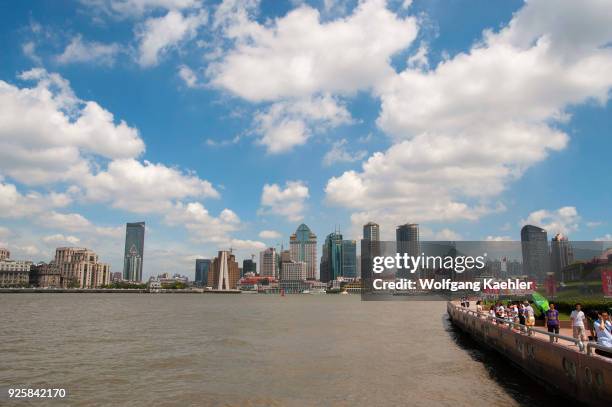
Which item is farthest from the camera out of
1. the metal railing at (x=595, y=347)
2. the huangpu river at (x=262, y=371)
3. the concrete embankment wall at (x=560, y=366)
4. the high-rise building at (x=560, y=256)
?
the high-rise building at (x=560, y=256)

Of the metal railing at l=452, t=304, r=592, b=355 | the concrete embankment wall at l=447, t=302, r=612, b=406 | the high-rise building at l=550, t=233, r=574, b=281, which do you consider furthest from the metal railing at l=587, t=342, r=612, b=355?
the high-rise building at l=550, t=233, r=574, b=281

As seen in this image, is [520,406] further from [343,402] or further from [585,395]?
[343,402]

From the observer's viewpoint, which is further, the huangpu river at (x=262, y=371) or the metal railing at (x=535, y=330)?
the huangpu river at (x=262, y=371)

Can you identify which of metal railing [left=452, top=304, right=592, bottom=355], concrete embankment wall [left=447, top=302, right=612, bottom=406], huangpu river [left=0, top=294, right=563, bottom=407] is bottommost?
huangpu river [left=0, top=294, right=563, bottom=407]

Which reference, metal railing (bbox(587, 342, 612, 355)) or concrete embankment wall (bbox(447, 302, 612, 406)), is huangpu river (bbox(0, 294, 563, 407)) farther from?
metal railing (bbox(587, 342, 612, 355))

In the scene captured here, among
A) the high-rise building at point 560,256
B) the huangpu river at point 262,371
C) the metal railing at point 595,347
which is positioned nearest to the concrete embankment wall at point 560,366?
the metal railing at point 595,347

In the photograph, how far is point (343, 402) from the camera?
1952 centimetres

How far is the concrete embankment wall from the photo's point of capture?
14.4m

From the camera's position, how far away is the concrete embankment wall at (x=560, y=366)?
14422mm

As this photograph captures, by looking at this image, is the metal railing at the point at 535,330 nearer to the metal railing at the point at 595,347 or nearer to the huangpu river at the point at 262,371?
the metal railing at the point at 595,347

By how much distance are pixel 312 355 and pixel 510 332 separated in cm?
1291

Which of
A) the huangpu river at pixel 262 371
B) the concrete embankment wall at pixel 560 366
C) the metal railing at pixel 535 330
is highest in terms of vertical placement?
the metal railing at pixel 535 330

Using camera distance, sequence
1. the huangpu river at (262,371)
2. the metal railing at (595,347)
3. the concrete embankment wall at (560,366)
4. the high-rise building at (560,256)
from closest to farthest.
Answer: the metal railing at (595,347) < the concrete embankment wall at (560,366) < the huangpu river at (262,371) < the high-rise building at (560,256)

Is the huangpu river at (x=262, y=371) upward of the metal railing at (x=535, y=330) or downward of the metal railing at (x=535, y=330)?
downward
